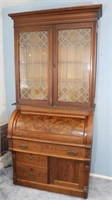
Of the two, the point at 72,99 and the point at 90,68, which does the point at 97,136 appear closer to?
the point at 72,99

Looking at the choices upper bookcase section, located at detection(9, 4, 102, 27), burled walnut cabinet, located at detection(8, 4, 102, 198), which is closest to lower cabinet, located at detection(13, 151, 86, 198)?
burled walnut cabinet, located at detection(8, 4, 102, 198)

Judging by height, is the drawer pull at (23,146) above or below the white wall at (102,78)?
below

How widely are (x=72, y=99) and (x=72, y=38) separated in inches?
28.2

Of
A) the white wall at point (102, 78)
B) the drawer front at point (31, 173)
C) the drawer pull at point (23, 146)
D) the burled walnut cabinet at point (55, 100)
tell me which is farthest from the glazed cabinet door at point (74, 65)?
the drawer front at point (31, 173)

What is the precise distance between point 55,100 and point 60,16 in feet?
3.18

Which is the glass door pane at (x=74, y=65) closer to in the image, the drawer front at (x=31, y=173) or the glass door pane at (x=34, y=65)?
the glass door pane at (x=34, y=65)

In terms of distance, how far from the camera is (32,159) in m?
2.32

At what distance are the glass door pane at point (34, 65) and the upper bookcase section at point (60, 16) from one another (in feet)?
0.45

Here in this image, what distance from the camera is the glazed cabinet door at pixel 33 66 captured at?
2297 mm

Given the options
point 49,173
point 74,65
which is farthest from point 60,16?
point 49,173

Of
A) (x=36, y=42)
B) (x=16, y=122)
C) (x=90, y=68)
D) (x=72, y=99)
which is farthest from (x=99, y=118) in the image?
(x=36, y=42)

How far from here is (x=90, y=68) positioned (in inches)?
85.1

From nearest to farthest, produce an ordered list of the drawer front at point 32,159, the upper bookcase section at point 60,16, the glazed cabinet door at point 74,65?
the upper bookcase section at point 60,16 < the glazed cabinet door at point 74,65 < the drawer front at point 32,159

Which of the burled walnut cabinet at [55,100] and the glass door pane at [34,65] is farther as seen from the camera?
the glass door pane at [34,65]
